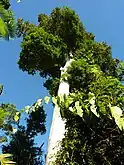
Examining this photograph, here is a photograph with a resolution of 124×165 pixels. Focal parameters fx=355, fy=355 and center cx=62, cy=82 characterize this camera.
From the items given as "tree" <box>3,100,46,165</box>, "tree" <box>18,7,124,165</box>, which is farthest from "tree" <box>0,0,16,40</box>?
"tree" <box>3,100,46,165</box>

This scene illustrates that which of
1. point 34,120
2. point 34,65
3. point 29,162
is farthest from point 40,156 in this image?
point 34,65

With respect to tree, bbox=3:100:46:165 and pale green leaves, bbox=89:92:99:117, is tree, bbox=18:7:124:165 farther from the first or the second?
tree, bbox=3:100:46:165

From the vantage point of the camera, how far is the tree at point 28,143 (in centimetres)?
2097

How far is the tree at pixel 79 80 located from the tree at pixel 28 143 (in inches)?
164

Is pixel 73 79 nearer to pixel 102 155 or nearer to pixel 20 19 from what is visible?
pixel 20 19

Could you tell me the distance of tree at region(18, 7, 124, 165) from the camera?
243 cm

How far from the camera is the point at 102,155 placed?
2.36 meters

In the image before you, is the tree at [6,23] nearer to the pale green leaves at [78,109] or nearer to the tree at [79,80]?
the tree at [79,80]

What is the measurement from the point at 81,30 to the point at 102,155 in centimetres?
1636

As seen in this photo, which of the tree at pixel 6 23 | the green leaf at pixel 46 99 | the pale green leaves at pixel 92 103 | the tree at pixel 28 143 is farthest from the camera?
the tree at pixel 28 143

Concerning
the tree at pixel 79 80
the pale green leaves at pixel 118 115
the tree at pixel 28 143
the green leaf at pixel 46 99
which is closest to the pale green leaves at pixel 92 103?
the tree at pixel 79 80

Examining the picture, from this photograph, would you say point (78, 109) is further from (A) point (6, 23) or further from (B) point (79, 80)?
(B) point (79, 80)

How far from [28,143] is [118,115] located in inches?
794

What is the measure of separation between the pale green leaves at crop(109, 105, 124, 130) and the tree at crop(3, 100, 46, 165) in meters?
18.5
